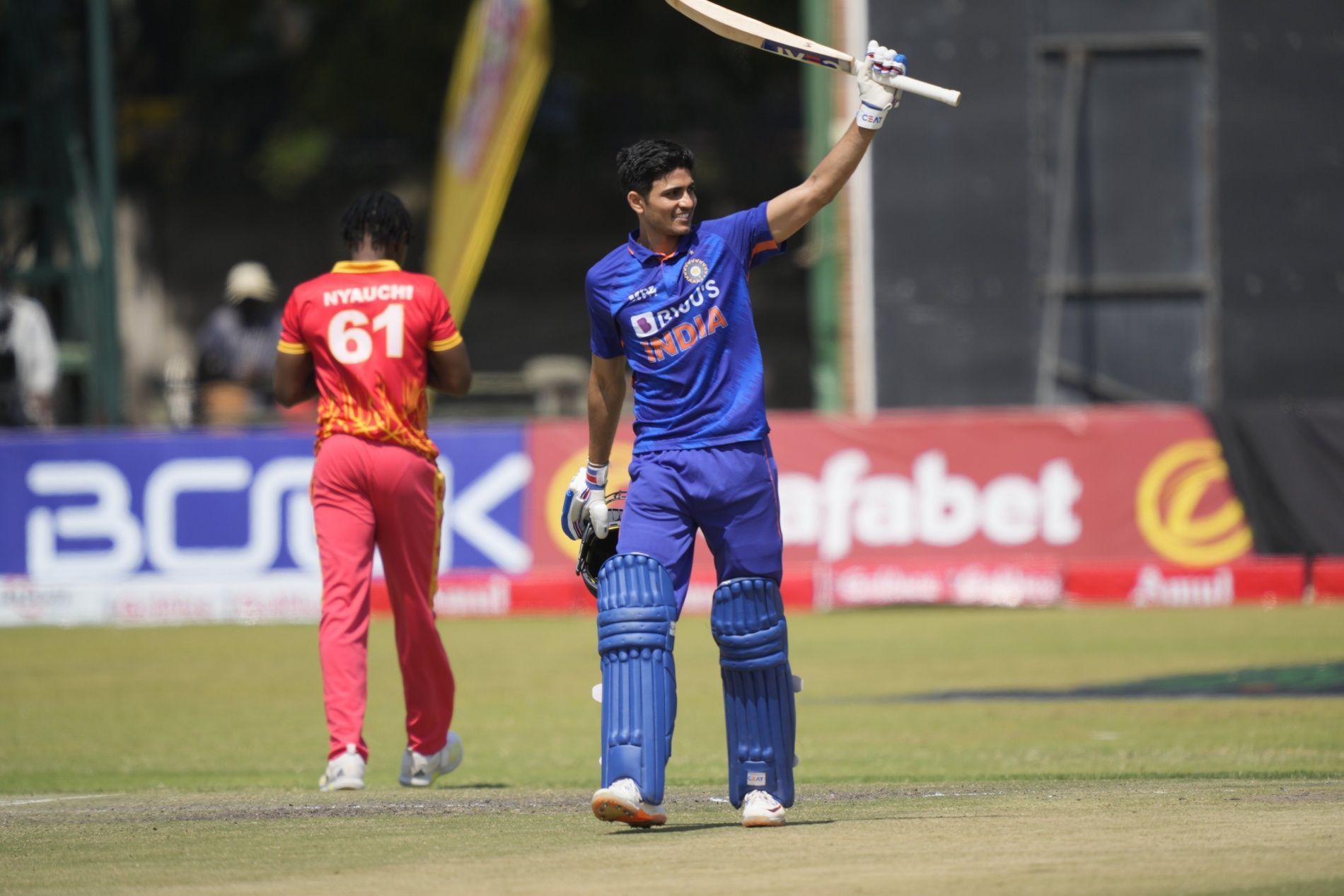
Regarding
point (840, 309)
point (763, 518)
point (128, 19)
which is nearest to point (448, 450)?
point (840, 309)

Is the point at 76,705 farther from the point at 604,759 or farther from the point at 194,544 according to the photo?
the point at 604,759

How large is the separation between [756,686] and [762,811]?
40 cm

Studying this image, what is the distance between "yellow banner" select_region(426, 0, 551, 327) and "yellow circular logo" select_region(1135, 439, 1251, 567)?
6.73 m

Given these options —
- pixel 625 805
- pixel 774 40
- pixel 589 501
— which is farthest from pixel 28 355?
pixel 625 805

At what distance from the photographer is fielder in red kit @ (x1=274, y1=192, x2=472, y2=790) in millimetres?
8125

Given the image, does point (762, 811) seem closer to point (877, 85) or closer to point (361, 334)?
point (877, 85)

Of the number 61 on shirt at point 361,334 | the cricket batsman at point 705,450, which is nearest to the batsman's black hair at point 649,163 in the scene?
the cricket batsman at point 705,450

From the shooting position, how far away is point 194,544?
16188 mm

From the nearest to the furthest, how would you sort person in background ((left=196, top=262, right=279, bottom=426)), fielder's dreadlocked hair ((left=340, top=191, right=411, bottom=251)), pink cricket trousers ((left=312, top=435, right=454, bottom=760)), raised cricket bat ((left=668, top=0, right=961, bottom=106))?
raised cricket bat ((left=668, top=0, right=961, bottom=106))
pink cricket trousers ((left=312, top=435, right=454, bottom=760))
fielder's dreadlocked hair ((left=340, top=191, right=411, bottom=251))
person in background ((left=196, top=262, right=279, bottom=426))

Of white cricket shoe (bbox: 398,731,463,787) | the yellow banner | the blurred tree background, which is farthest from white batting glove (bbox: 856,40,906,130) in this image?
the blurred tree background

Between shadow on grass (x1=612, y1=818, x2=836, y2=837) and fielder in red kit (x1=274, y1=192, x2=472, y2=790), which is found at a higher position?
fielder in red kit (x1=274, y1=192, x2=472, y2=790)

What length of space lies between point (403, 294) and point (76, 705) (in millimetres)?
4713

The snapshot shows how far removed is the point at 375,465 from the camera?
26.6 ft

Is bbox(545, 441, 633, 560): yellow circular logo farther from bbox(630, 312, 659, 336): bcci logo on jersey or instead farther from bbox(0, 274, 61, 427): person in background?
bbox(630, 312, 659, 336): bcci logo on jersey
